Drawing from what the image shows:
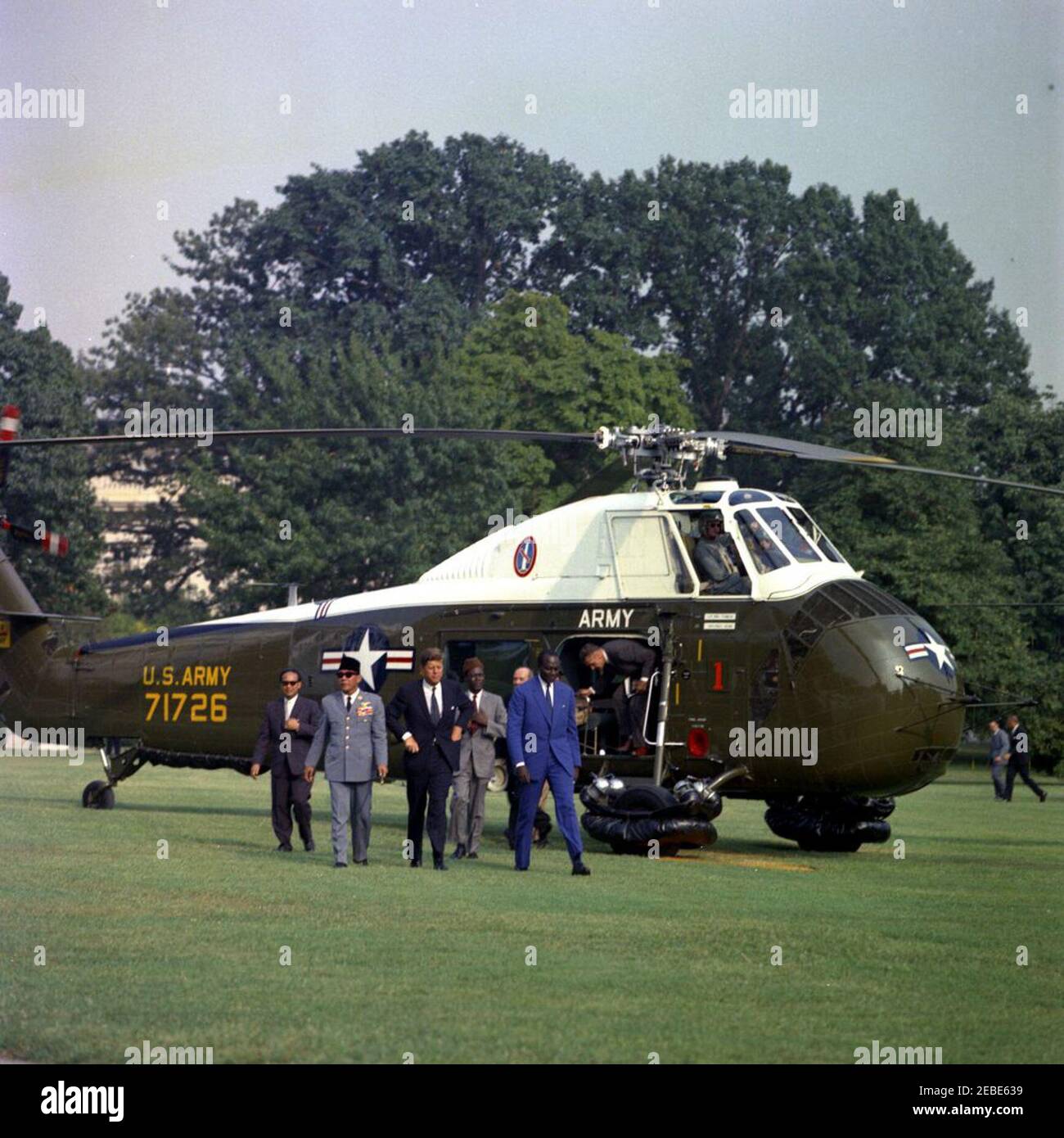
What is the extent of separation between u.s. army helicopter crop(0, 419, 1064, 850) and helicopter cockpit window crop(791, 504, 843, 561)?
0.03 m

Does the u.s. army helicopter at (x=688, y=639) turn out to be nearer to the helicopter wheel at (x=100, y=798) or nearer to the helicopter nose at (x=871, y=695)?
the helicopter nose at (x=871, y=695)

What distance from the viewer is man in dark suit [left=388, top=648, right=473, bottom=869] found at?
18375 millimetres

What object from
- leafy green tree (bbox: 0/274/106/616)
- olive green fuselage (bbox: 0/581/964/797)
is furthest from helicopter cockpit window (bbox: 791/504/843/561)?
leafy green tree (bbox: 0/274/106/616)

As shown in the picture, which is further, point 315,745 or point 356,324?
point 356,324

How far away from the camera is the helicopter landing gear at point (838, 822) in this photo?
69.8 ft

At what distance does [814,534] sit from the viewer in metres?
20.9

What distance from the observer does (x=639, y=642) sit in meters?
20.7

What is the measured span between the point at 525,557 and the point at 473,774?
3235mm

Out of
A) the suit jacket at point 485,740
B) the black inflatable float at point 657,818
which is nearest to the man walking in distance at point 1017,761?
the black inflatable float at point 657,818

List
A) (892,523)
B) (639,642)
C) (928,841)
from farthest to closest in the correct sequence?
1. (892,523)
2. (928,841)
3. (639,642)

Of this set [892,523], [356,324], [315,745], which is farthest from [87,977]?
[356,324]
